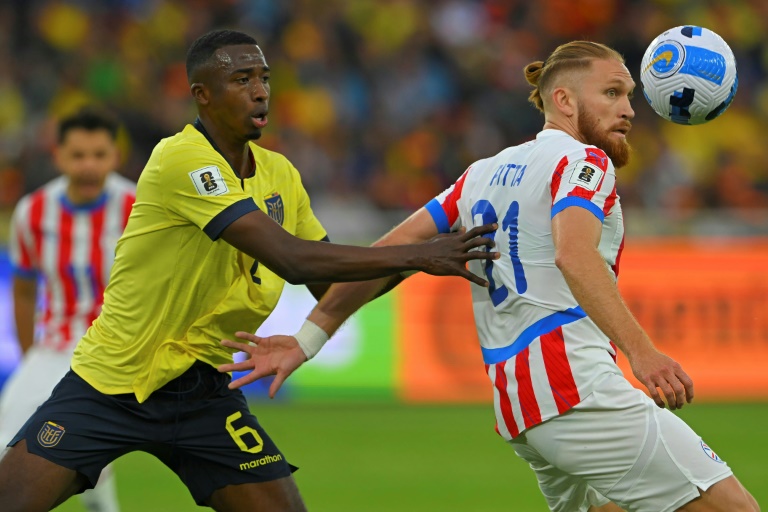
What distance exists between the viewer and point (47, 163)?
15.0 metres

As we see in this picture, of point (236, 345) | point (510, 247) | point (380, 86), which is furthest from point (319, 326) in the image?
point (380, 86)

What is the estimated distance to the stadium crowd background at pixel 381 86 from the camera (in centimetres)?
1590

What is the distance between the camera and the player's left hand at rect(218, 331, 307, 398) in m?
4.96

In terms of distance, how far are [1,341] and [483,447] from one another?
5.17 metres

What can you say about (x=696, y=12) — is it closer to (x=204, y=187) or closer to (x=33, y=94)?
(x=33, y=94)

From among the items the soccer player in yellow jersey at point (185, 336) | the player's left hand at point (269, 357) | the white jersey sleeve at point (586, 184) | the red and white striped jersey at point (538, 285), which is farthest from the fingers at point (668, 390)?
the player's left hand at point (269, 357)

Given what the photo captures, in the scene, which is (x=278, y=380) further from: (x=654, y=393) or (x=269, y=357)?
(x=654, y=393)

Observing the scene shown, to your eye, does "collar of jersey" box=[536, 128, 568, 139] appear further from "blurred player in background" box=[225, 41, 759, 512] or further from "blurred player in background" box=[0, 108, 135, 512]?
"blurred player in background" box=[0, 108, 135, 512]

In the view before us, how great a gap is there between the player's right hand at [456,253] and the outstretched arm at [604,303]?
0.37m

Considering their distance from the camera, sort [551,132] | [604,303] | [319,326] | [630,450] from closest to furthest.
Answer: [604,303], [630,450], [551,132], [319,326]

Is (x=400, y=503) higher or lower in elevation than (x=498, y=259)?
lower

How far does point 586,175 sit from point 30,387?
3.90 m

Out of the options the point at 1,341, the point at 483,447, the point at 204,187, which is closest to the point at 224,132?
the point at 204,187

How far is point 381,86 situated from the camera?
674 inches
